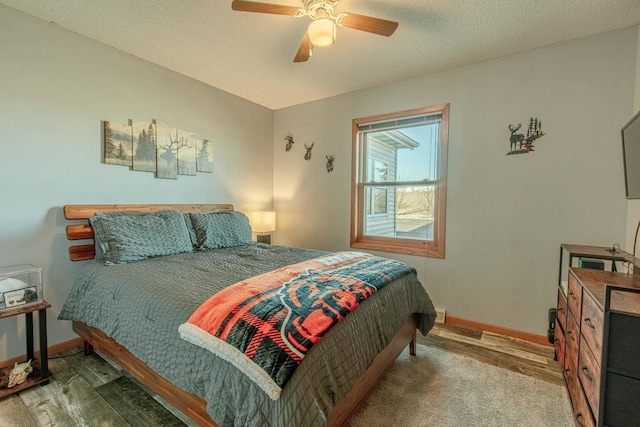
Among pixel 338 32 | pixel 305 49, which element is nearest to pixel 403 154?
pixel 338 32

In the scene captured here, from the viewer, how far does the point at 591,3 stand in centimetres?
191

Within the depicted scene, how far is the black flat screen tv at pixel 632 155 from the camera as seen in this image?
1.54 m

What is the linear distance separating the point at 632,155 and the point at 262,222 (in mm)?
3365

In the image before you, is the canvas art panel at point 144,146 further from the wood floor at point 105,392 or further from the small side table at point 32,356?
the wood floor at point 105,392

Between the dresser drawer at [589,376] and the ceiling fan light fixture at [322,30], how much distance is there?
2.08 m

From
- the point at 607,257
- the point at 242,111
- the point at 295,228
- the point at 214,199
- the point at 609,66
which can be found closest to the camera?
the point at 607,257

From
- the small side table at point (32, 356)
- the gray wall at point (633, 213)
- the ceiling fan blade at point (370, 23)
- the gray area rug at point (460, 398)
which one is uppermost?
the ceiling fan blade at point (370, 23)

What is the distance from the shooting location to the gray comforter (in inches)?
42.1

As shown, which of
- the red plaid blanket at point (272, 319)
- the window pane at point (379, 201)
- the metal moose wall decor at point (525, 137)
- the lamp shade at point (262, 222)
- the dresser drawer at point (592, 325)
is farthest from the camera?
the lamp shade at point (262, 222)

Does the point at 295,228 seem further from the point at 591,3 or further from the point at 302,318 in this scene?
the point at 591,3

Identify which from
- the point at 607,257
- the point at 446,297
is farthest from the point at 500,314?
the point at 607,257

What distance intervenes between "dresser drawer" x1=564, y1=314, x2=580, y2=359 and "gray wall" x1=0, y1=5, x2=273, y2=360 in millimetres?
3404

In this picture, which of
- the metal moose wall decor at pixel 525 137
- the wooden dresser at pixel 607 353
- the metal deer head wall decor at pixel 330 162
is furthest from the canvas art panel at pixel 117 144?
the metal moose wall decor at pixel 525 137

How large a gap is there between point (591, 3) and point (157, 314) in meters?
3.26
